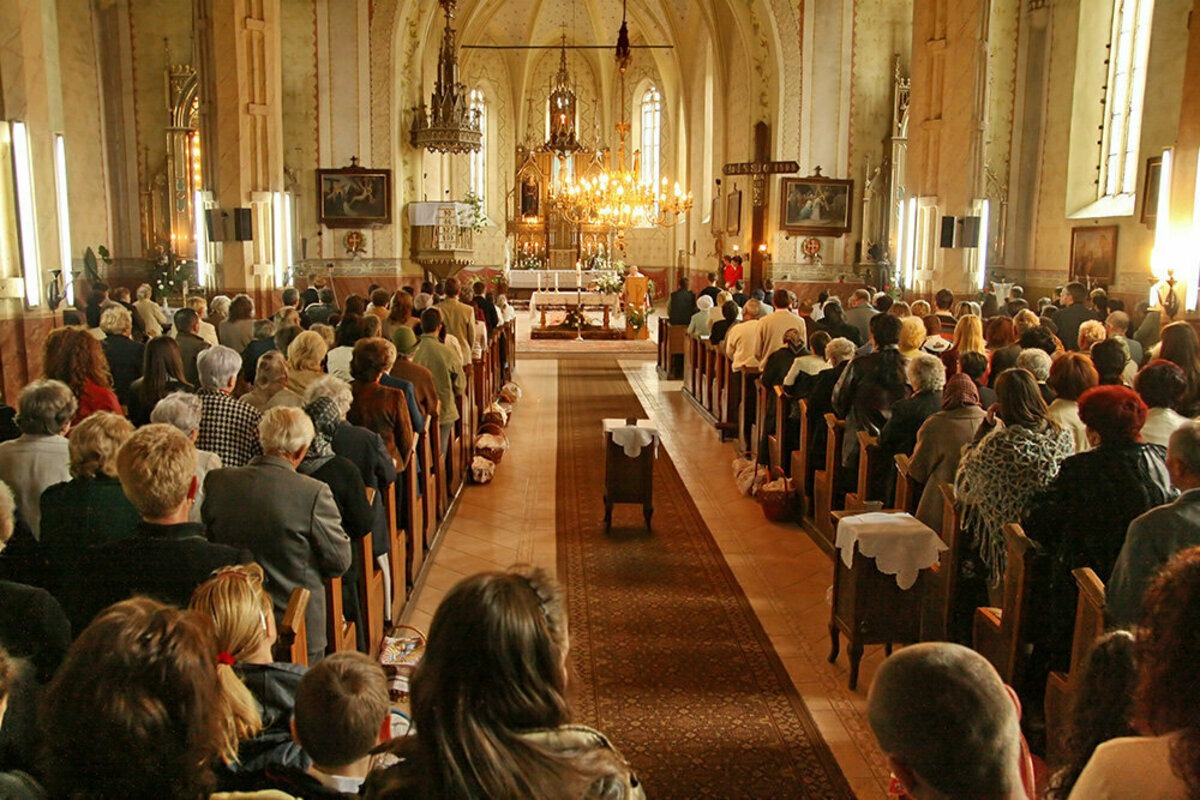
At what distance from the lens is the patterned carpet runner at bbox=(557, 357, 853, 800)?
4.09 metres

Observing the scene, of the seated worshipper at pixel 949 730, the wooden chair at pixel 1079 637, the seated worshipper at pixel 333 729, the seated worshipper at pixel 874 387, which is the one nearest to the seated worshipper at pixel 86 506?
the seated worshipper at pixel 333 729

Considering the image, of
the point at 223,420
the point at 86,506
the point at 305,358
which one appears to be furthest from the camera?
the point at 305,358

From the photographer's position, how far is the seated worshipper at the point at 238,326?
8539 mm

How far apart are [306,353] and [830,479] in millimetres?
3540

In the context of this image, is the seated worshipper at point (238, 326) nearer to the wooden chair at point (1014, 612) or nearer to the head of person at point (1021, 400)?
the head of person at point (1021, 400)

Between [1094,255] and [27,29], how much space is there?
1369 cm

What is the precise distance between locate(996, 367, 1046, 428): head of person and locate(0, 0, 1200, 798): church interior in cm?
23

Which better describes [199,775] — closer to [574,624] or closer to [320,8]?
[574,624]

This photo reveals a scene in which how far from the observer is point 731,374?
1079 centimetres

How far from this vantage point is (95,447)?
3434mm

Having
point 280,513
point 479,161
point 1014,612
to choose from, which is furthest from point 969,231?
point 479,161

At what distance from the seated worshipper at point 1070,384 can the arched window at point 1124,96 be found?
437 inches

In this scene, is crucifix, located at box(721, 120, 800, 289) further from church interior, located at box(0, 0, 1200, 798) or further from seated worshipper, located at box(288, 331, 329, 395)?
seated worshipper, located at box(288, 331, 329, 395)

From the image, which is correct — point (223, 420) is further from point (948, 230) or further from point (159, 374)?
point (948, 230)
